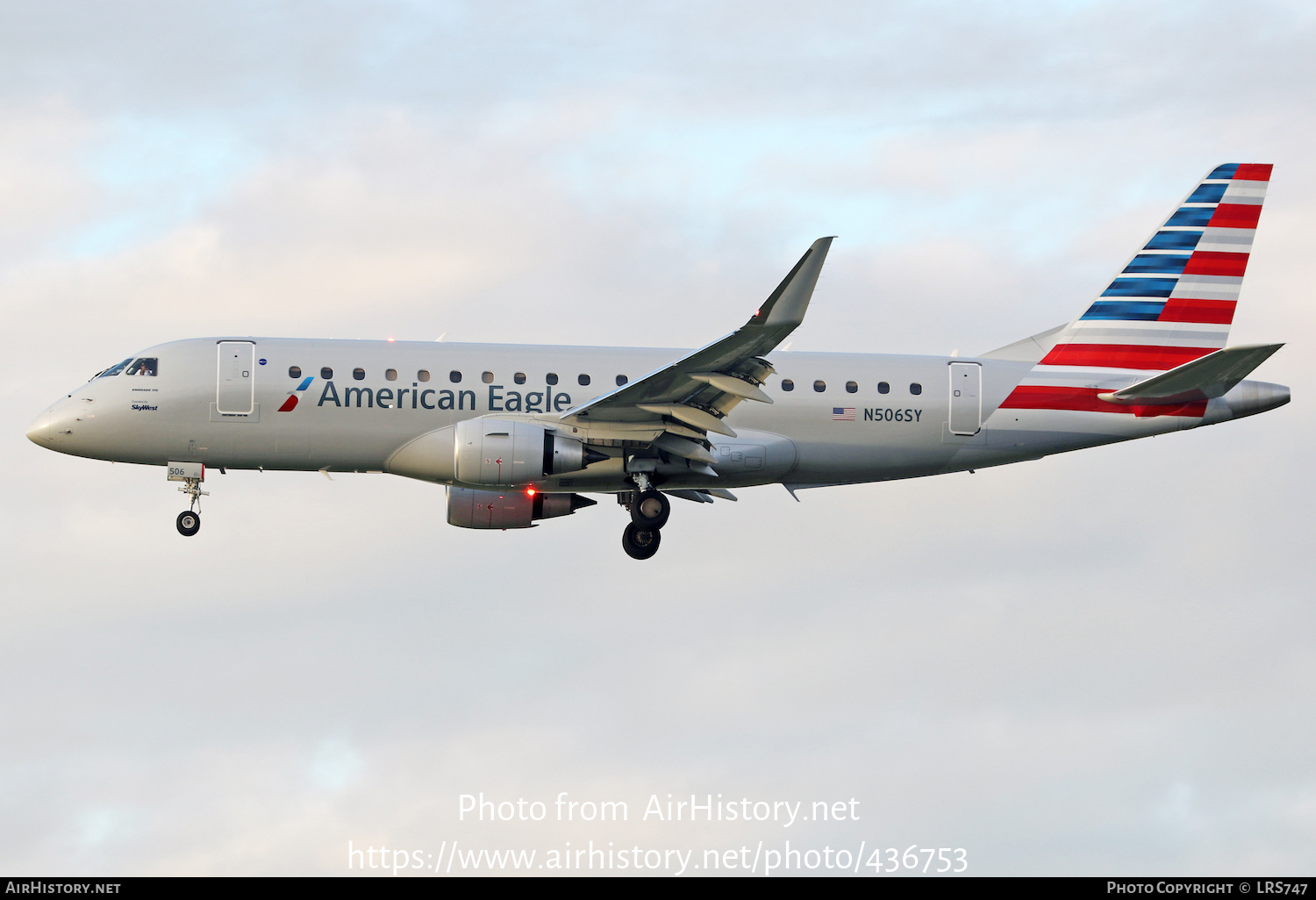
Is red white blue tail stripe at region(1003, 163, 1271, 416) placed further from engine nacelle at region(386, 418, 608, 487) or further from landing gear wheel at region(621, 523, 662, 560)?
engine nacelle at region(386, 418, 608, 487)

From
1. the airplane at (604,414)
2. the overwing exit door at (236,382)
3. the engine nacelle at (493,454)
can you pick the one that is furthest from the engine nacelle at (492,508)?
the overwing exit door at (236,382)

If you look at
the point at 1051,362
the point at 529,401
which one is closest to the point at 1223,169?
the point at 1051,362

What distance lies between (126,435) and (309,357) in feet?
15.0

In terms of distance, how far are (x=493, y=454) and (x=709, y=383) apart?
197 inches

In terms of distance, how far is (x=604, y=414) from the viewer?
35281 mm

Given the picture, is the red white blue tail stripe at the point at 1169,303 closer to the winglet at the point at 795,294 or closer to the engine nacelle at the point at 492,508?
the winglet at the point at 795,294

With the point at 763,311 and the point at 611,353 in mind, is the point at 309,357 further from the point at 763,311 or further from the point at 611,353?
the point at 763,311

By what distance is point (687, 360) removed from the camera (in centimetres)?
3319

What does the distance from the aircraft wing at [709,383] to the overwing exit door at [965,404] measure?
196 inches

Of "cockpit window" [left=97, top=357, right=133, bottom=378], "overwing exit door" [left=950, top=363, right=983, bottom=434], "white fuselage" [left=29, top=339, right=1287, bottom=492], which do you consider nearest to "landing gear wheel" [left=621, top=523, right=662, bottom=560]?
"white fuselage" [left=29, top=339, right=1287, bottom=492]

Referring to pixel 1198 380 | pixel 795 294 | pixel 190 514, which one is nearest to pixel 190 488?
pixel 190 514

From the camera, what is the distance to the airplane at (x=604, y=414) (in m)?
35.3

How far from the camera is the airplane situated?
35.3 meters

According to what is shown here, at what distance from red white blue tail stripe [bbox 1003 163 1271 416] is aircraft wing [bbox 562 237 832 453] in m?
8.38
